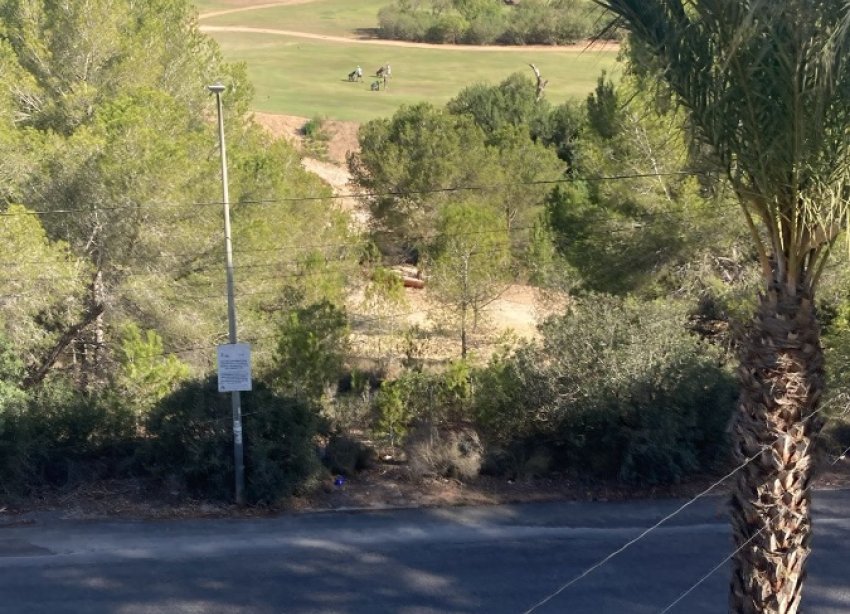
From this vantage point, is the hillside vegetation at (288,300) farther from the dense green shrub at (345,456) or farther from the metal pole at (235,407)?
the metal pole at (235,407)

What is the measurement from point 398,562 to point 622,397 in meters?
4.24

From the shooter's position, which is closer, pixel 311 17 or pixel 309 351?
pixel 309 351

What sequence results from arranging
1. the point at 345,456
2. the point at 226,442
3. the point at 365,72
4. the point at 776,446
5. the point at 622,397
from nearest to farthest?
the point at 776,446
the point at 226,442
the point at 622,397
the point at 345,456
the point at 365,72

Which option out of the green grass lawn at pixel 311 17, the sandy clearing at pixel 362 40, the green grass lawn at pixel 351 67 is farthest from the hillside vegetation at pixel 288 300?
the green grass lawn at pixel 311 17

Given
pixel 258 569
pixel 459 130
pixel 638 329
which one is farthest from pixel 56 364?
pixel 459 130

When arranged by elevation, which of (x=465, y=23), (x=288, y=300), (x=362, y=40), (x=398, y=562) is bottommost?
(x=398, y=562)

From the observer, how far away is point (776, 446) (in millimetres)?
5742

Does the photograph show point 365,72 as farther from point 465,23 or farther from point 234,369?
point 234,369

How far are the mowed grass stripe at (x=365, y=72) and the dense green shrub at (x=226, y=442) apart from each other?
40955mm

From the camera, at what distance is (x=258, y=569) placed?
1120 cm

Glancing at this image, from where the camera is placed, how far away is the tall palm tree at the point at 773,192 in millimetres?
5277

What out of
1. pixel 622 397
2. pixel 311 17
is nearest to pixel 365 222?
pixel 622 397

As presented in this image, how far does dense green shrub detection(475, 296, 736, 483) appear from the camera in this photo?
45.0 feet

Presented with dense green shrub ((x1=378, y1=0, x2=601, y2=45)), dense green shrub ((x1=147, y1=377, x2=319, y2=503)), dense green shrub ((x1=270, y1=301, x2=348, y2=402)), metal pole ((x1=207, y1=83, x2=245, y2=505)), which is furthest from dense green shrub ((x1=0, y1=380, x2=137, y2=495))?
dense green shrub ((x1=378, y1=0, x2=601, y2=45))
